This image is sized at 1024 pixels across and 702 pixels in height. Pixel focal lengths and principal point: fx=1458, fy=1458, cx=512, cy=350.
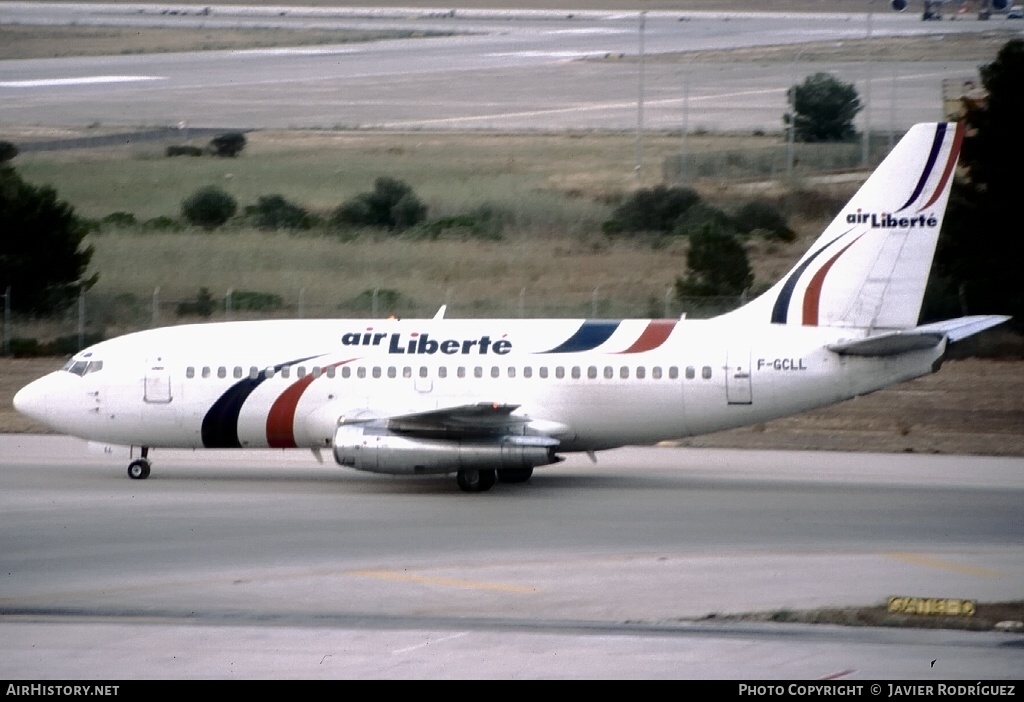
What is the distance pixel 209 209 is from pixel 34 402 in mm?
39045

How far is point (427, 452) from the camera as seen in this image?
25.8 m

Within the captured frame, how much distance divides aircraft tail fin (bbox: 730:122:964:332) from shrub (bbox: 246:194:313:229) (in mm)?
40258

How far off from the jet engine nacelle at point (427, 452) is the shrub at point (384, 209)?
39.9m

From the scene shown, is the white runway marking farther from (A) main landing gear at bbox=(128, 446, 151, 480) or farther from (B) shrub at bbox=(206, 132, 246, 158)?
(A) main landing gear at bbox=(128, 446, 151, 480)

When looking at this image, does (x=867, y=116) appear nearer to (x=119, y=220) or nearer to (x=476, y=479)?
(x=119, y=220)

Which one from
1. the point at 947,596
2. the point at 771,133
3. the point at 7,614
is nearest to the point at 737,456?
the point at 947,596

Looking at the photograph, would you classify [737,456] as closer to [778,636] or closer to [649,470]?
[649,470]

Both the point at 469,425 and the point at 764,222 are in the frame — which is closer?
the point at 469,425

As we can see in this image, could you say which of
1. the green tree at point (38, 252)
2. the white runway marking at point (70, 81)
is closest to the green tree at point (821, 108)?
the white runway marking at point (70, 81)

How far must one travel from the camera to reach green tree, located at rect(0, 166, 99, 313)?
48.2 meters

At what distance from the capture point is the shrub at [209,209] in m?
66.2

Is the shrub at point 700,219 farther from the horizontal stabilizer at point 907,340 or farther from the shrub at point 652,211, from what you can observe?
the horizontal stabilizer at point 907,340

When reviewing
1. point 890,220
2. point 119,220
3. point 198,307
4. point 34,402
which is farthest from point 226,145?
point 890,220

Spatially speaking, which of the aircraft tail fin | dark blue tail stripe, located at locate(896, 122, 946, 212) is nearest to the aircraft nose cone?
the aircraft tail fin
